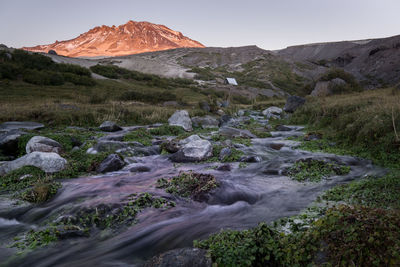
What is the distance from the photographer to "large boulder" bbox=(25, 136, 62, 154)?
804cm

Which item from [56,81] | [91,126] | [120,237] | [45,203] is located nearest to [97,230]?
[120,237]

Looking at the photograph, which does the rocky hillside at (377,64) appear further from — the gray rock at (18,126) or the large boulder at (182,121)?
the gray rock at (18,126)

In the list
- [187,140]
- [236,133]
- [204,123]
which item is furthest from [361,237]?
[204,123]

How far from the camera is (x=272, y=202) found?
17.2 ft

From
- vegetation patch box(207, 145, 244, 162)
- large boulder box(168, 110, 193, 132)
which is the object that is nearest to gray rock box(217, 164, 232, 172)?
vegetation patch box(207, 145, 244, 162)

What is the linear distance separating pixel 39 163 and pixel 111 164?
1762 mm

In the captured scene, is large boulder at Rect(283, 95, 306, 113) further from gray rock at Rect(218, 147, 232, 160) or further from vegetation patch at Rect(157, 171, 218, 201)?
vegetation patch at Rect(157, 171, 218, 201)

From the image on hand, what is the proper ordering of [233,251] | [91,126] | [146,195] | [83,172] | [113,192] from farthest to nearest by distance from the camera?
[91,126]
[83,172]
[113,192]
[146,195]
[233,251]

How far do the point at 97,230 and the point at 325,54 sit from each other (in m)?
113

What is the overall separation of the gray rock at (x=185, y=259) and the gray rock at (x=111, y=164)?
468 centimetres

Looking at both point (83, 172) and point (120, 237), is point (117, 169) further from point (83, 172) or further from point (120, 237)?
point (120, 237)

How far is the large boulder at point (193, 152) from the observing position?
8312 millimetres

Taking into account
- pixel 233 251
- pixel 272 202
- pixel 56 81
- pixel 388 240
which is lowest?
pixel 272 202

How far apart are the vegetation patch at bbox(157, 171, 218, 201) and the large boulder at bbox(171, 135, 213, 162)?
7.45 ft
